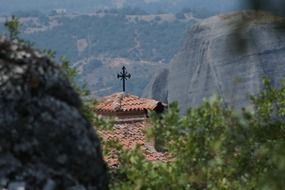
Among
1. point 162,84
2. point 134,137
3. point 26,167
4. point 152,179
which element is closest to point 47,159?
point 26,167

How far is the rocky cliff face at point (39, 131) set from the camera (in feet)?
20.7

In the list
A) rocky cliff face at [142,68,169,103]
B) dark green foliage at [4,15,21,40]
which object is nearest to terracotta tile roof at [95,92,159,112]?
dark green foliage at [4,15,21,40]

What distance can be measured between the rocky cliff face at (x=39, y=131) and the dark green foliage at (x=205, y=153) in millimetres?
1357

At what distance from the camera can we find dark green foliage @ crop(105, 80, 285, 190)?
805cm

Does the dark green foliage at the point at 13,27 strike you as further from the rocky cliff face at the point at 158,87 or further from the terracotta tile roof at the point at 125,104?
the rocky cliff face at the point at 158,87

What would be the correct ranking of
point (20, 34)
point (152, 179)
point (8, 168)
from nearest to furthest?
point (8, 168), point (152, 179), point (20, 34)

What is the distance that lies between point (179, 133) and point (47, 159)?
248 centimetres

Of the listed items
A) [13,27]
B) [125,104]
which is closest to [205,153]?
[13,27]

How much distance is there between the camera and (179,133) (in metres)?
8.59

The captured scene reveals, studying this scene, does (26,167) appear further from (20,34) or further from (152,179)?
(20,34)

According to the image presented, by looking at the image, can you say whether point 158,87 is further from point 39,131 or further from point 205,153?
point 39,131

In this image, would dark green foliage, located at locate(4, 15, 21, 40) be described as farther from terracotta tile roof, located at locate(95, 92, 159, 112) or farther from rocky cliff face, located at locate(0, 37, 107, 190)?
terracotta tile roof, located at locate(95, 92, 159, 112)

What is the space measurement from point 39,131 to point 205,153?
234cm

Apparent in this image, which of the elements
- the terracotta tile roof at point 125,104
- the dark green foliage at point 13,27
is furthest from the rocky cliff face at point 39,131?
the terracotta tile roof at point 125,104
